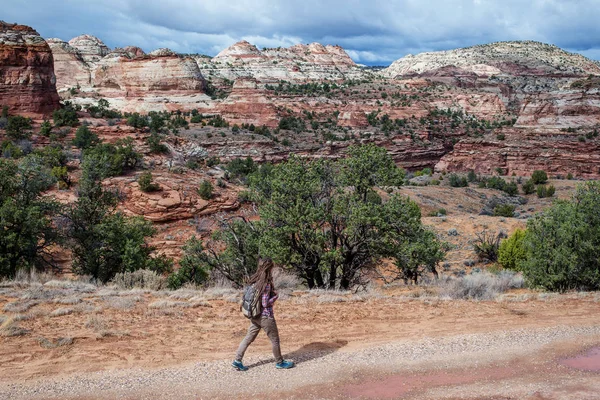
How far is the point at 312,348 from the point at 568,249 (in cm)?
690

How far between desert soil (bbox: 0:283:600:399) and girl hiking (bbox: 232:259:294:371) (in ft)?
0.49

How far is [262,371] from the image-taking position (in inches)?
219

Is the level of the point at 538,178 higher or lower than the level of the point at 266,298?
higher

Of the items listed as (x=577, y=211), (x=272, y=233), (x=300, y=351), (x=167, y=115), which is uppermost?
(x=167, y=115)

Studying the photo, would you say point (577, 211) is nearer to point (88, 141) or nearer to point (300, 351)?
point (300, 351)

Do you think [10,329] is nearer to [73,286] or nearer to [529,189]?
[73,286]

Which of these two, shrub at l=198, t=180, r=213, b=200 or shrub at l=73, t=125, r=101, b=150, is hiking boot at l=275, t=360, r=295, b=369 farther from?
shrub at l=73, t=125, r=101, b=150

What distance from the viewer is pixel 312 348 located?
6.39 m

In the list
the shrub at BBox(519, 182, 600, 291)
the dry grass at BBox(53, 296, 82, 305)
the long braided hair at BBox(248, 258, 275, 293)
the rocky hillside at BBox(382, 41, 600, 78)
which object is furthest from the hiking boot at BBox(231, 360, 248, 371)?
the rocky hillside at BBox(382, 41, 600, 78)

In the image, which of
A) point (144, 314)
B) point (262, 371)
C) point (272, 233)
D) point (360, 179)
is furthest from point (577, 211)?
point (144, 314)

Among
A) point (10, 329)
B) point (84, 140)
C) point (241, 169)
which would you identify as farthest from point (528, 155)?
point (10, 329)

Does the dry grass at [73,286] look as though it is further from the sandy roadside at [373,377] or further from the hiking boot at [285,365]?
the hiking boot at [285,365]

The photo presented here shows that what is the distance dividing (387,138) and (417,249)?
4482 centimetres

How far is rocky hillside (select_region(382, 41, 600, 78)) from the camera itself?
316ft
